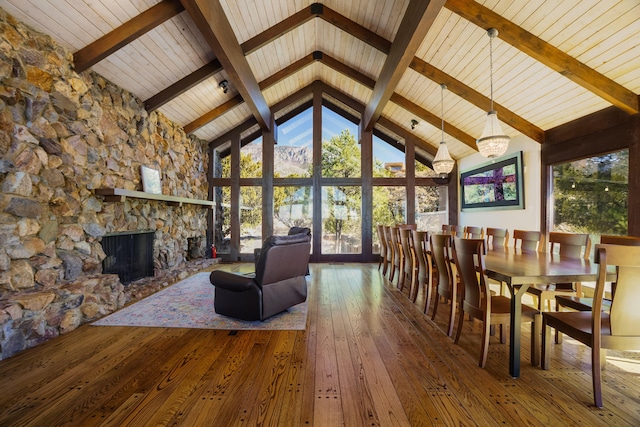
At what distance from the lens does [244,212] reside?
25.3 feet

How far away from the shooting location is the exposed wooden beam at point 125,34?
347 cm

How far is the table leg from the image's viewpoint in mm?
2184

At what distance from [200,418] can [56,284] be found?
8.61 feet

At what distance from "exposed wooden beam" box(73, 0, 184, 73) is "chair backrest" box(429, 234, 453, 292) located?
158 inches

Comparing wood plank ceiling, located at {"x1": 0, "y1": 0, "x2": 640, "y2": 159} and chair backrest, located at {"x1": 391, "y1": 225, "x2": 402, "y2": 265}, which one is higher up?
wood plank ceiling, located at {"x1": 0, "y1": 0, "x2": 640, "y2": 159}

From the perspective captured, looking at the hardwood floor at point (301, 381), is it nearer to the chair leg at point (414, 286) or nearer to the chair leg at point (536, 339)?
the chair leg at point (536, 339)

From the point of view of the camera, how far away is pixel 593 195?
412cm

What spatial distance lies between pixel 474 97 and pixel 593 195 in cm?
220

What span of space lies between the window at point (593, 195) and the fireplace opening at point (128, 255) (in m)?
6.64

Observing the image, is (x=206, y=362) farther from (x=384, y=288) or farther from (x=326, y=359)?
(x=384, y=288)

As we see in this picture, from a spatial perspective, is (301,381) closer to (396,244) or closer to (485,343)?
(485,343)

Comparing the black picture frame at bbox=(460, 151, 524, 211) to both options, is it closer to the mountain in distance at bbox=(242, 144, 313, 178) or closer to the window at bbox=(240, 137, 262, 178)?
the mountain in distance at bbox=(242, 144, 313, 178)

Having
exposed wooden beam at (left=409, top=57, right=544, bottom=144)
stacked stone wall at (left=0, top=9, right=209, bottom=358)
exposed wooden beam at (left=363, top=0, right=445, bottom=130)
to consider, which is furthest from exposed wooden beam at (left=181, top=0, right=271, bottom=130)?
exposed wooden beam at (left=409, top=57, right=544, bottom=144)

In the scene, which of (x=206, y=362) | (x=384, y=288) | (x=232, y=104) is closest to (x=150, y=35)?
(x=232, y=104)
